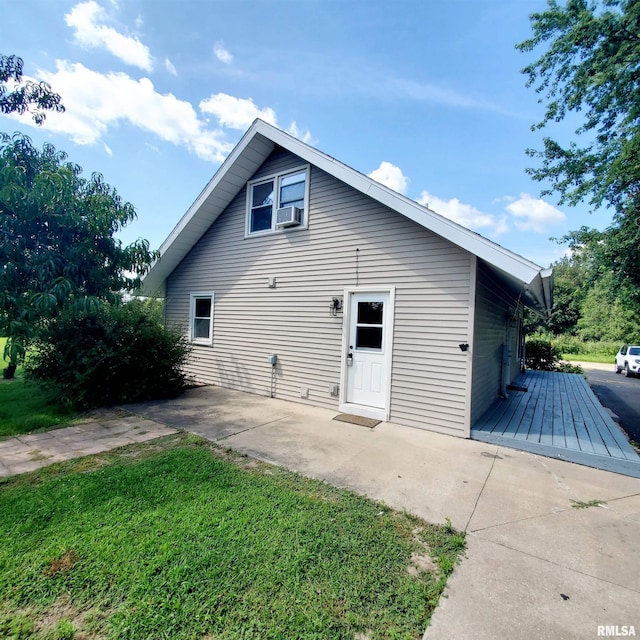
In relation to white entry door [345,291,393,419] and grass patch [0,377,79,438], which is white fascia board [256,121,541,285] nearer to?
white entry door [345,291,393,419]

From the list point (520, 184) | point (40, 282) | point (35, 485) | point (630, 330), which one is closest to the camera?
point (35, 485)

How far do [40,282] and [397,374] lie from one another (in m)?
5.33

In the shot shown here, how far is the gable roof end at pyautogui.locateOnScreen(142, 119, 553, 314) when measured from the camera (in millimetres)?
4426

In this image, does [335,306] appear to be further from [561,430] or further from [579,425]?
[579,425]

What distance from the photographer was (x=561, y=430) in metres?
5.05

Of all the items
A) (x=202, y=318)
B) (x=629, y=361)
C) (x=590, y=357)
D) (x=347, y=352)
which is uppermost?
(x=202, y=318)

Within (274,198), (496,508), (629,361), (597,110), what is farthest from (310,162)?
(629,361)

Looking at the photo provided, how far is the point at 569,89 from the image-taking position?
405 inches

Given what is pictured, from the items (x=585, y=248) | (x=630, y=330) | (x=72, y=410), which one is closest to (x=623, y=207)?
(x=585, y=248)

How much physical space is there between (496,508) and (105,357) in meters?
6.39

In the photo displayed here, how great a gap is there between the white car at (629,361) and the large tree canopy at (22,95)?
2157 centimetres

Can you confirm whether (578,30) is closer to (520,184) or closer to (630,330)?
(520,184)

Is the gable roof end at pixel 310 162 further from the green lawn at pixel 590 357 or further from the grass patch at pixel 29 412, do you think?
the green lawn at pixel 590 357

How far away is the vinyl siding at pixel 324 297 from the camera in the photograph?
199 inches
